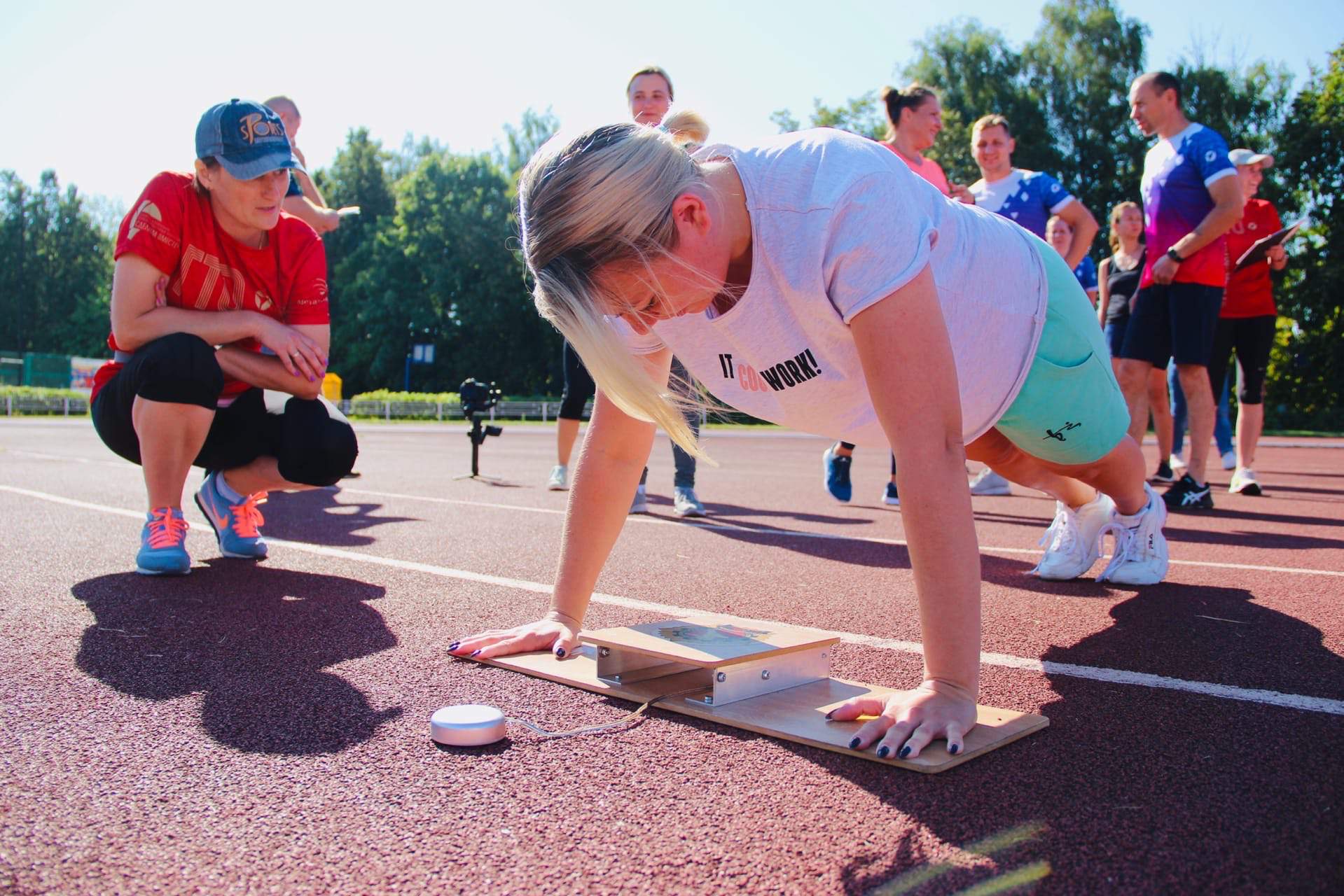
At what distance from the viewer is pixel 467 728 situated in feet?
6.21

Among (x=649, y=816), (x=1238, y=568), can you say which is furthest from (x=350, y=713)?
(x=1238, y=568)

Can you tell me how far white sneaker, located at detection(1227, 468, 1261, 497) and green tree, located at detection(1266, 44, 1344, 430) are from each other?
3005 centimetres

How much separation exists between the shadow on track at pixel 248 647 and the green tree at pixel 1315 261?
36374mm

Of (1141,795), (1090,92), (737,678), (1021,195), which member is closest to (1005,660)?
(737,678)

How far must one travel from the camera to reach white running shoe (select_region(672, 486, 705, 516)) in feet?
19.2

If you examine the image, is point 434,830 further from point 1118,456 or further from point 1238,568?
point 1238,568

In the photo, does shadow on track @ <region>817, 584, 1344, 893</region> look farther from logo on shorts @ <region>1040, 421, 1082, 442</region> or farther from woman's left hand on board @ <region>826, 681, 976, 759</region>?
logo on shorts @ <region>1040, 421, 1082, 442</region>

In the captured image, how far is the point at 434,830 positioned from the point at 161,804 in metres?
0.47

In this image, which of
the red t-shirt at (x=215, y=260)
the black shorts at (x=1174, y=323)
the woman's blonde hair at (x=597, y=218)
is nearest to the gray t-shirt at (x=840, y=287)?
the woman's blonde hair at (x=597, y=218)

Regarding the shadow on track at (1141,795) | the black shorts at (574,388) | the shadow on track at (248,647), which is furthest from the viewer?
the black shorts at (574,388)

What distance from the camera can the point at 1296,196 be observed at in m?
34.6

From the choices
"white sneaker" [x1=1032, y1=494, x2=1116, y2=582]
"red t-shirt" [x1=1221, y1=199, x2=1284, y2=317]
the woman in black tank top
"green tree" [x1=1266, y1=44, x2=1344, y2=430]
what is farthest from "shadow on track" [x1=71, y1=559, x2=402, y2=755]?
"green tree" [x1=1266, y1=44, x2=1344, y2=430]

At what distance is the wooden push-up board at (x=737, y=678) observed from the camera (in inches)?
77.9

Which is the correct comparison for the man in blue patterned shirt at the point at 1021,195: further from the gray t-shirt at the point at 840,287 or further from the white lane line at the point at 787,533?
the gray t-shirt at the point at 840,287
